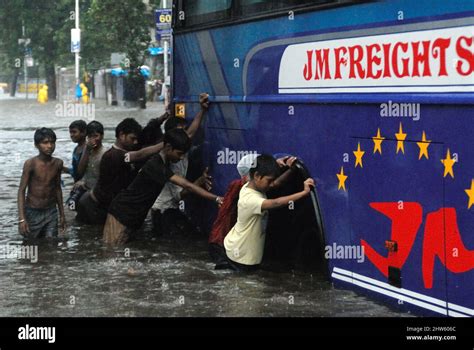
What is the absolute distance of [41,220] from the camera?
10531 mm

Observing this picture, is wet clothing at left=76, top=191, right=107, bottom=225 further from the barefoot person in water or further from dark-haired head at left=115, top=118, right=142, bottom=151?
the barefoot person in water

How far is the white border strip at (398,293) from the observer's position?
5977mm

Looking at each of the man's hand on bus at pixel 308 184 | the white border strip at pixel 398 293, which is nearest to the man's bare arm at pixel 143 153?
the man's hand on bus at pixel 308 184

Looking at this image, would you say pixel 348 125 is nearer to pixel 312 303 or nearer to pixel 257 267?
pixel 312 303

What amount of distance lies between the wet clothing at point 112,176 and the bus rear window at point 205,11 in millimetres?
1604

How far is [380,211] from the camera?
267 inches

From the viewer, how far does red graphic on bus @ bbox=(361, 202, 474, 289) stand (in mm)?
5914

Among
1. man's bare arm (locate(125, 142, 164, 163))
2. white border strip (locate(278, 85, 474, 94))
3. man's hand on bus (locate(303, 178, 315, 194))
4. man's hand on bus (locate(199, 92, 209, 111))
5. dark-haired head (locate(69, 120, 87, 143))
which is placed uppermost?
white border strip (locate(278, 85, 474, 94))

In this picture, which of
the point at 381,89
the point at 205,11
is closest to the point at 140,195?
the point at 205,11

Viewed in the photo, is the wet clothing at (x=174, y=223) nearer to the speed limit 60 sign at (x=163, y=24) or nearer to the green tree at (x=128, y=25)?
the speed limit 60 sign at (x=163, y=24)

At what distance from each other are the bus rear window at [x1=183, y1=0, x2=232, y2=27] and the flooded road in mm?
2213

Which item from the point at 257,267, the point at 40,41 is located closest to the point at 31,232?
the point at 257,267

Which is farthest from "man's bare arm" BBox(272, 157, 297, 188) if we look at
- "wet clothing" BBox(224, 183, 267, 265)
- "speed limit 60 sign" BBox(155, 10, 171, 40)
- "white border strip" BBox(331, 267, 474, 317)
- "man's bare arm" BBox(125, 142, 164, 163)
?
"speed limit 60 sign" BBox(155, 10, 171, 40)

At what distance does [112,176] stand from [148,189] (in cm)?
130
